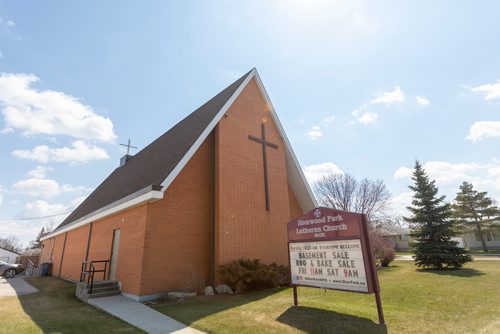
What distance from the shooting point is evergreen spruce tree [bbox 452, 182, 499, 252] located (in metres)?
34.6

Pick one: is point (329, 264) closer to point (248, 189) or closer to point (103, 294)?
point (248, 189)

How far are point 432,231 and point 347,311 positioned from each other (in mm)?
14330

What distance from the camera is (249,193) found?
40.7ft

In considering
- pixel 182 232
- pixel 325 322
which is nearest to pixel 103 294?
pixel 182 232

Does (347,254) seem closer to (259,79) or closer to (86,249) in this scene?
(259,79)

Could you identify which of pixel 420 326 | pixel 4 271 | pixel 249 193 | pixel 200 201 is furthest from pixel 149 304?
pixel 4 271

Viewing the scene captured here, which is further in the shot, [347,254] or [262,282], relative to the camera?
[262,282]

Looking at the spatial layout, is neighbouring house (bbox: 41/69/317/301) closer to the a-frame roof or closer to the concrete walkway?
the a-frame roof

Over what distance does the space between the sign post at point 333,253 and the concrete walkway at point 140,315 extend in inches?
124

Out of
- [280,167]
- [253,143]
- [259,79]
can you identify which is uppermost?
[259,79]

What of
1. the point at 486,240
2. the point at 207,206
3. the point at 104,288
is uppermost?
the point at 207,206

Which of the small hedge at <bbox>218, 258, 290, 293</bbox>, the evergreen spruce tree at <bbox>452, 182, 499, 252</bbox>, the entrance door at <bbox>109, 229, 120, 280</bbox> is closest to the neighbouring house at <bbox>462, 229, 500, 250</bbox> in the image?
the evergreen spruce tree at <bbox>452, 182, 499, 252</bbox>

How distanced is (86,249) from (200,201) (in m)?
8.47

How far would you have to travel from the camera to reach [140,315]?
23.4 ft
